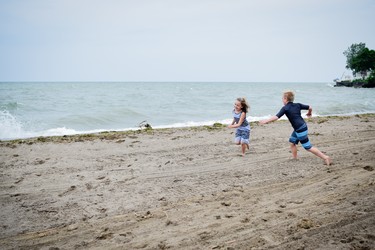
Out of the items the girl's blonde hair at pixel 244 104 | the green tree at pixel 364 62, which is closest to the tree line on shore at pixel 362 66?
the green tree at pixel 364 62

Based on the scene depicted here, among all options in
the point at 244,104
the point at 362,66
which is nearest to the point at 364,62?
the point at 362,66

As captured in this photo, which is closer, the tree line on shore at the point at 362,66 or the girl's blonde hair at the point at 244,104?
the girl's blonde hair at the point at 244,104

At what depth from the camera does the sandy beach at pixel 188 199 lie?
3.20 metres

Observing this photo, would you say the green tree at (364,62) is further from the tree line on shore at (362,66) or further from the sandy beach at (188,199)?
the sandy beach at (188,199)

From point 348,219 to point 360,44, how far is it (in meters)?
112

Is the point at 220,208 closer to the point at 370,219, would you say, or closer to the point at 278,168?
the point at 370,219

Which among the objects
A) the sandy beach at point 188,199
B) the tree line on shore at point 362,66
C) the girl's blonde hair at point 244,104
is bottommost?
the sandy beach at point 188,199

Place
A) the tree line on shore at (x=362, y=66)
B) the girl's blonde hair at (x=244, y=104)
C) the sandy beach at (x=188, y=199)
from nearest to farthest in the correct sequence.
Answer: the sandy beach at (x=188, y=199), the girl's blonde hair at (x=244, y=104), the tree line on shore at (x=362, y=66)

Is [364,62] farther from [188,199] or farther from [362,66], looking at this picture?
[188,199]

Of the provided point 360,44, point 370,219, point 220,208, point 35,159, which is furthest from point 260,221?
point 360,44

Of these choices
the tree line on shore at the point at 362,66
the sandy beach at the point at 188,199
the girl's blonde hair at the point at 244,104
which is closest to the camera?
the sandy beach at the point at 188,199

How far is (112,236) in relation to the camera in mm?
3314

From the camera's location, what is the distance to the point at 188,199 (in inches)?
169

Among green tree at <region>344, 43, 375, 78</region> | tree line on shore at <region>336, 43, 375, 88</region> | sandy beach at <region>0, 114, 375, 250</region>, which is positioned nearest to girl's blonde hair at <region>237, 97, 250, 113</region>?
sandy beach at <region>0, 114, 375, 250</region>
